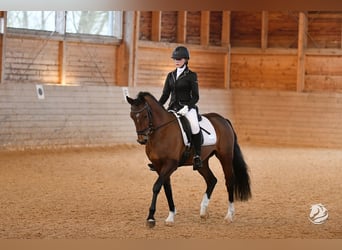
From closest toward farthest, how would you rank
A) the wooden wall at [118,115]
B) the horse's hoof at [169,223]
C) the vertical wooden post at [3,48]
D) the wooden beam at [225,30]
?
1. the horse's hoof at [169,223]
2. the wooden wall at [118,115]
3. the vertical wooden post at [3,48]
4. the wooden beam at [225,30]

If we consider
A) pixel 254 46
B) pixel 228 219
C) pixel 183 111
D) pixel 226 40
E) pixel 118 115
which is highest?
pixel 226 40

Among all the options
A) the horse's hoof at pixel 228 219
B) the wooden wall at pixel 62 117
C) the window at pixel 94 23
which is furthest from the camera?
the window at pixel 94 23

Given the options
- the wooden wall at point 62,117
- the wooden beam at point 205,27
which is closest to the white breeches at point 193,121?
the wooden wall at point 62,117

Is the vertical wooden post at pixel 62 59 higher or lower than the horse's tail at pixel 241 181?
higher

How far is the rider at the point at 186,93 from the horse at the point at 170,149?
4.8 inches

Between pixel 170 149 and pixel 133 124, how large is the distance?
8307 mm

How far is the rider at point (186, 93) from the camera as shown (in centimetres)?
616

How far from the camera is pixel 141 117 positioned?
18.9 ft

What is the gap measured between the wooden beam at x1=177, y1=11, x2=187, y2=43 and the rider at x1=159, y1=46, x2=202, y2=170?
11348 mm

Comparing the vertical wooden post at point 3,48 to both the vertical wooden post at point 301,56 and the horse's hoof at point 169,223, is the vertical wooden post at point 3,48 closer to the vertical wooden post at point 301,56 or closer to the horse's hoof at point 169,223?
the vertical wooden post at point 301,56

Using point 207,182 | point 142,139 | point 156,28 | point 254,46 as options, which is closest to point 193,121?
point 142,139

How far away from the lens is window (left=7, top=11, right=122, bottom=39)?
47.7 feet

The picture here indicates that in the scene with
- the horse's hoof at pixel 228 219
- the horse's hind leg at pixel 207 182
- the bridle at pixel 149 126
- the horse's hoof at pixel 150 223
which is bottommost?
the horse's hoof at pixel 228 219

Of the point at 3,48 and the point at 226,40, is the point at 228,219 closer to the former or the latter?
the point at 3,48
